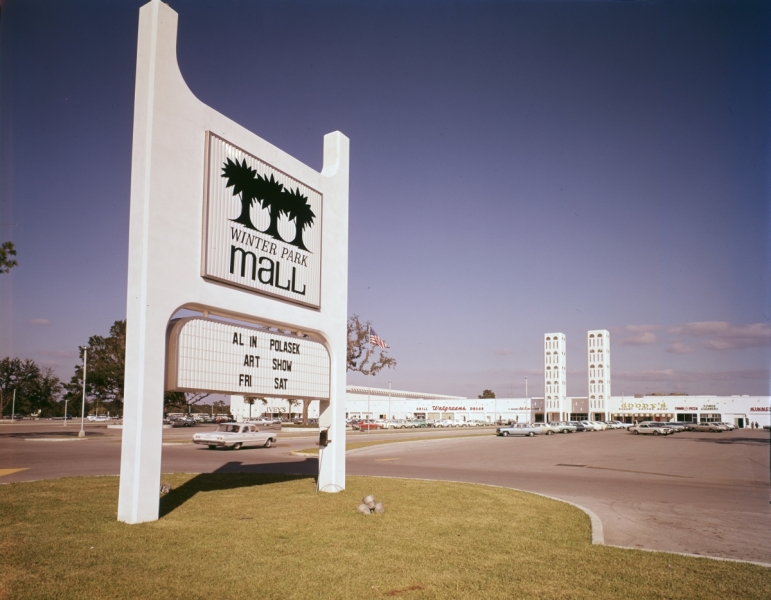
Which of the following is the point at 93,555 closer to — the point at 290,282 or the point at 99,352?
the point at 290,282

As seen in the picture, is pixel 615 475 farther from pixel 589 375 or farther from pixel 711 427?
pixel 589 375

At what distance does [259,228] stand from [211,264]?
6.14 ft

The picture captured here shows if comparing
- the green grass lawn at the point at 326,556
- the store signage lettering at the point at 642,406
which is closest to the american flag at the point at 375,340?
the green grass lawn at the point at 326,556

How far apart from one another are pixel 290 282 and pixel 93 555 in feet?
24.0

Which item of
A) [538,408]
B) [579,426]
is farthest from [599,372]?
[579,426]

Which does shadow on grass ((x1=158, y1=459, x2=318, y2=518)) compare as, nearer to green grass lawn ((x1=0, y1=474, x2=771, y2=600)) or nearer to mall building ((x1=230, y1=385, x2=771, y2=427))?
green grass lawn ((x1=0, y1=474, x2=771, y2=600))

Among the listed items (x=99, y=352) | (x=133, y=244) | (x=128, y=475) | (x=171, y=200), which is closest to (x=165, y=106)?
(x=171, y=200)

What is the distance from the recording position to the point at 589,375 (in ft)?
336

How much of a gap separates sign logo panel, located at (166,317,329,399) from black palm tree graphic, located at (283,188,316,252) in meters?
2.34

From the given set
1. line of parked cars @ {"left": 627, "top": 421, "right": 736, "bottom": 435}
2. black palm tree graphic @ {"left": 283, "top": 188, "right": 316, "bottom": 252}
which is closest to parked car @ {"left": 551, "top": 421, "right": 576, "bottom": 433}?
line of parked cars @ {"left": 627, "top": 421, "right": 736, "bottom": 435}

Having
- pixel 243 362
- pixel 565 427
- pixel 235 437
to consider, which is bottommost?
pixel 565 427

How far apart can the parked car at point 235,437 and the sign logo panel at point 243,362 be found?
18607 millimetres

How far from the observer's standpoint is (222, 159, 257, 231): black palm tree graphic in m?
12.3

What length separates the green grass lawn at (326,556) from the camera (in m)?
6.75
